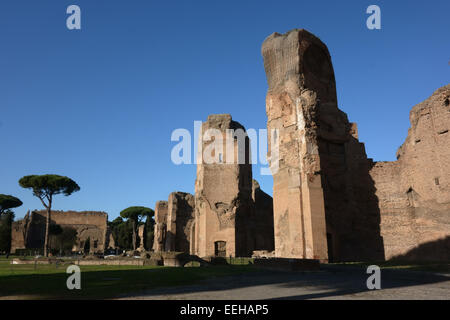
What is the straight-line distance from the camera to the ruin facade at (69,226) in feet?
144

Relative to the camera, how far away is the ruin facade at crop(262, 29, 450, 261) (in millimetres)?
12781

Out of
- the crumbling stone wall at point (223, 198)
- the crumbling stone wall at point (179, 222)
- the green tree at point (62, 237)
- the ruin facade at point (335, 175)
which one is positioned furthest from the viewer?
the green tree at point (62, 237)

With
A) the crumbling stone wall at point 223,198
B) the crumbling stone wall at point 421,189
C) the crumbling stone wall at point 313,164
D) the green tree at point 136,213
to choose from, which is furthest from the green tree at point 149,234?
the crumbling stone wall at point 421,189

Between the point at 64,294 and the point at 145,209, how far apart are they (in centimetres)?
4402

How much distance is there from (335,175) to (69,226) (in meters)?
45.2

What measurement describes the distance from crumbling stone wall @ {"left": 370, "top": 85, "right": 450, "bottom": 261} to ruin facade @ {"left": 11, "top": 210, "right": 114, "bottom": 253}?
38156mm

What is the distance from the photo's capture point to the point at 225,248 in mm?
20625

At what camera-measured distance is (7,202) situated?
133ft

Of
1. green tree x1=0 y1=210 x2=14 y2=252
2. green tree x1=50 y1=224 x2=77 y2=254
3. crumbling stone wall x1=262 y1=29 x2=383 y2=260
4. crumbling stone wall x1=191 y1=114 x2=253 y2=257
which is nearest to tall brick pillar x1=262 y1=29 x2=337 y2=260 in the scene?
crumbling stone wall x1=262 y1=29 x2=383 y2=260

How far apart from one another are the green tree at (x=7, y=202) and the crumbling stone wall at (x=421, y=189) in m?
42.1

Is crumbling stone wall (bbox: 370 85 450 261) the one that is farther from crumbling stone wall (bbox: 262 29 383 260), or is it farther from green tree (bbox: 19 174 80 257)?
green tree (bbox: 19 174 80 257)

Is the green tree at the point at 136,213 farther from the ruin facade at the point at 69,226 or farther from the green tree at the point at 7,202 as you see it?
the green tree at the point at 7,202

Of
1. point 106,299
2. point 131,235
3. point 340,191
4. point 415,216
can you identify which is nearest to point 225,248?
point 340,191

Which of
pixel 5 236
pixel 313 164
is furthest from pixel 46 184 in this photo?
pixel 313 164
